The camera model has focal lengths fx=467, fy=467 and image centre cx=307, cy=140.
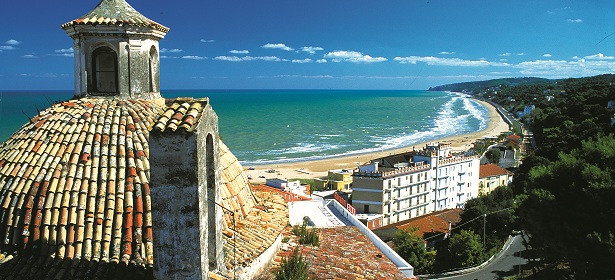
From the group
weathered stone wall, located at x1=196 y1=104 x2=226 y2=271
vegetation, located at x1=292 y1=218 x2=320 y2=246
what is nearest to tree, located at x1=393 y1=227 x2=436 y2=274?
vegetation, located at x1=292 y1=218 x2=320 y2=246

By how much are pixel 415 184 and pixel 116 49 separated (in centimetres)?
3775

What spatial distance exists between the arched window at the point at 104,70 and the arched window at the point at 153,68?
2.02 feet

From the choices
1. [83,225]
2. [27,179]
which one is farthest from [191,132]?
[27,179]

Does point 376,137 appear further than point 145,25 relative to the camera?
Yes

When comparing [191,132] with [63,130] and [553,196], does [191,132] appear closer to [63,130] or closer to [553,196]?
[63,130]

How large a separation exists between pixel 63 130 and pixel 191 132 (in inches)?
144

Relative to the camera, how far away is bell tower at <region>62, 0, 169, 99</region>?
8.30 meters

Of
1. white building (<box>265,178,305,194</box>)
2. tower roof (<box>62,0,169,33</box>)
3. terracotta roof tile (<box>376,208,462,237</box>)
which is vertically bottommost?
terracotta roof tile (<box>376,208,462,237</box>)

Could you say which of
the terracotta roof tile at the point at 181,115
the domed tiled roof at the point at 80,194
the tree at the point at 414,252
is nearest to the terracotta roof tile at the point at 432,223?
the tree at the point at 414,252

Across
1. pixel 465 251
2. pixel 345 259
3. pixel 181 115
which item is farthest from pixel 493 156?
pixel 181 115

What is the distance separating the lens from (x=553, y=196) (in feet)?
54.7

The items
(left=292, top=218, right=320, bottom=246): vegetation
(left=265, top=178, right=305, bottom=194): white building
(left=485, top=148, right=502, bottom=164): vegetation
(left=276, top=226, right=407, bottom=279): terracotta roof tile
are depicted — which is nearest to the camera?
(left=276, top=226, right=407, bottom=279): terracotta roof tile

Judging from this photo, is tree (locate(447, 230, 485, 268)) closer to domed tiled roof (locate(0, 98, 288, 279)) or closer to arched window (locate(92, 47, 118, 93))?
domed tiled roof (locate(0, 98, 288, 279))

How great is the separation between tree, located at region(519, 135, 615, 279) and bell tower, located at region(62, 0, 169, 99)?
44.5ft
